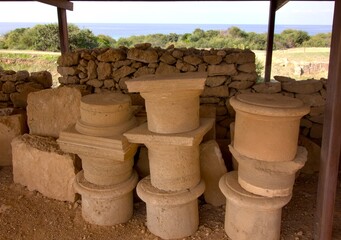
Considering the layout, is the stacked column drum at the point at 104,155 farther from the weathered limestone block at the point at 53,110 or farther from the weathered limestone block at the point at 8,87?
the weathered limestone block at the point at 8,87

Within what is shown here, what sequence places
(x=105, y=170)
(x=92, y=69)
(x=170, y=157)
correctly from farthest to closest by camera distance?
(x=92, y=69)
(x=105, y=170)
(x=170, y=157)

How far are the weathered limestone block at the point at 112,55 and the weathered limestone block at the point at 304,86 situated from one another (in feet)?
8.54

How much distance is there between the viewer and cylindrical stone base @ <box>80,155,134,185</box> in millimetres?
3521

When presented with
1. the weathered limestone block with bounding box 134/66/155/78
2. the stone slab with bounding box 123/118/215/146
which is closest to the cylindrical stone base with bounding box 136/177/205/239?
the stone slab with bounding box 123/118/215/146

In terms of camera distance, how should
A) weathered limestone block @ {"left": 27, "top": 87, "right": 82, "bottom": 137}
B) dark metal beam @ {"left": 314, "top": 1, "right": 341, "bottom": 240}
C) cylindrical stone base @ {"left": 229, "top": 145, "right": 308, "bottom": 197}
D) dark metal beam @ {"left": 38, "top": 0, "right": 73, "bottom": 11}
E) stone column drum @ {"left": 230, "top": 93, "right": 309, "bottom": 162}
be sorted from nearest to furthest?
1. dark metal beam @ {"left": 314, "top": 1, "right": 341, "bottom": 240}
2. stone column drum @ {"left": 230, "top": 93, "right": 309, "bottom": 162}
3. cylindrical stone base @ {"left": 229, "top": 145, "right": 308, "bottom": 197}
4. weathered limestone block @ {"left": 27, "top": 87, "right": 82, "bottom": 137}
5. dark metal beam @ {"left": 38, "top": 0, "right": 73, "bottom": 11}

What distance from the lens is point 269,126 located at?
2.91 m

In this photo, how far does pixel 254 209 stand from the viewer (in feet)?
10.2

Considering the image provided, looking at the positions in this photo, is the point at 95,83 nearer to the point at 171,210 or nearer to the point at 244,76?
the point at 244,76

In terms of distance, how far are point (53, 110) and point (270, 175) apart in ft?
10.0

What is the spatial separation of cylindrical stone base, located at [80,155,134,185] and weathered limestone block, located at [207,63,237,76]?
2.11 m

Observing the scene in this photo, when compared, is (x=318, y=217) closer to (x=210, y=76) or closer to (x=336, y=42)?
(x=336, y=42)

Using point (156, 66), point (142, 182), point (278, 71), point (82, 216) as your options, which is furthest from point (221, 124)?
point (278, 71)

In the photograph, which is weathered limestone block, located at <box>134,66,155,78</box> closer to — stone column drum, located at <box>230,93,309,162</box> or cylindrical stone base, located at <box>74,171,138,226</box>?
cylindrical stone base, located at <box>74,171,138,226</box>

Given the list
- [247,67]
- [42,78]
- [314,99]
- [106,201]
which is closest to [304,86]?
[314,99]
